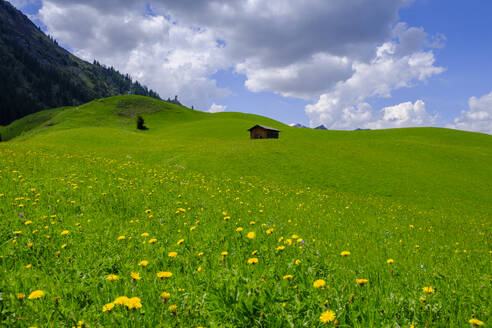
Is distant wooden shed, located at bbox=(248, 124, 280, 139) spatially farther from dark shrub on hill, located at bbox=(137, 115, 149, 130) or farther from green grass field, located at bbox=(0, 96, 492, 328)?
green grass field, located at bbox=(0, 96, 492, 328)

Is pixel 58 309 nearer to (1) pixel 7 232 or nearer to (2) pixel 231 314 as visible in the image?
(2) pixel 231 314

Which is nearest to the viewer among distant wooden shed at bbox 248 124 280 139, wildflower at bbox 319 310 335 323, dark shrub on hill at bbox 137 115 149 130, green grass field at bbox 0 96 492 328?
wildflower at bbox 319 310 335 323

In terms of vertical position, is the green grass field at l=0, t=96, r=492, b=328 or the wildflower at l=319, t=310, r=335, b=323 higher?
the wildflower at l=319, t=310, r=335, b=323

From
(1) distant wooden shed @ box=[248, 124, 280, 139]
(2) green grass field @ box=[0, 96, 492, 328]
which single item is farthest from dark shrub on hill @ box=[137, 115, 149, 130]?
(2) green grass field @ box=[0, 96, 492, 328]

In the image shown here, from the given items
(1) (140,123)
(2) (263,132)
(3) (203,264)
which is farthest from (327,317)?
(1) (140,123)

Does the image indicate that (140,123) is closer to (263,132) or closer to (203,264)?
(263,132)

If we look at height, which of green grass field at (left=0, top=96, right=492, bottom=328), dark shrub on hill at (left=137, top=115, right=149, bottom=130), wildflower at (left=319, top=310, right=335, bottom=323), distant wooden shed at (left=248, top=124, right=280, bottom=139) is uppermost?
dark shrub on hill at (left=137, top=115, right=149, bottom=130)

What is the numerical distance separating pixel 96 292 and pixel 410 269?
579cm

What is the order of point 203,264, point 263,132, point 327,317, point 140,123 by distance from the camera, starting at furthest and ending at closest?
point 140,123 < point 263,132 < point 203,264 < point 327,317

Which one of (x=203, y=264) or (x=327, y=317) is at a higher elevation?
(x=327, y=317)

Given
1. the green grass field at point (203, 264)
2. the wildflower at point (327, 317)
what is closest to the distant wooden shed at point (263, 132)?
the green grass field at point (203, 264)

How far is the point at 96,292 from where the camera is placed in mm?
3297

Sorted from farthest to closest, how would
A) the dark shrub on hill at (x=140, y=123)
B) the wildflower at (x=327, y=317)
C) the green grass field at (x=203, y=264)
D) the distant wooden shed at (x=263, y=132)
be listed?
the dark shrub on hill at (x=140, y=123) → the distant wooden shed at (x=263, y=132) → the green grass field at (x=203, y=264) → the wildflower at (x=327, y=317)

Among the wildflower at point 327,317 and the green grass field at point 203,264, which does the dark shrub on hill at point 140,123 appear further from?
the wildflower at point 327,317
